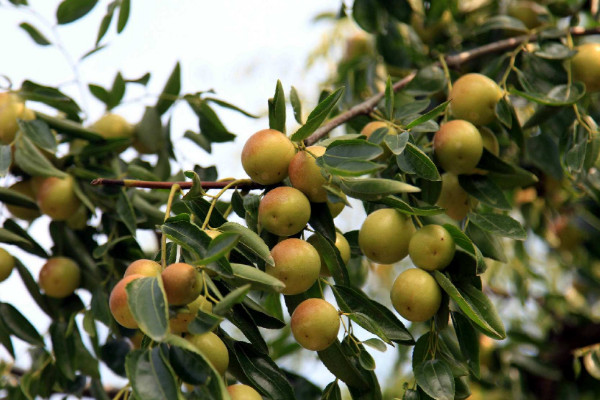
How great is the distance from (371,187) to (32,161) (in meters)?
0.78

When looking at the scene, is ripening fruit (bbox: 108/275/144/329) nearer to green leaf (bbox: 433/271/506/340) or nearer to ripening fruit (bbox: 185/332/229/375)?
ripening fruit (bbox: 185/332/229/375)

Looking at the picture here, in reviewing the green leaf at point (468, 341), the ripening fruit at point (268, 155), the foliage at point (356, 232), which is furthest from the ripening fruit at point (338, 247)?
the green leaf at point (468, 341)

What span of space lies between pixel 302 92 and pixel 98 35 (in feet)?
3.66

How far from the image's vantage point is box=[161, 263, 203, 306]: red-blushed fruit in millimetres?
887

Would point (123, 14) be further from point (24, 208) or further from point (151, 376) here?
point (151, 376)

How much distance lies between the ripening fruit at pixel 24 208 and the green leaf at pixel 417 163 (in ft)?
2.98

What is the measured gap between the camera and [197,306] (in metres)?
0.95

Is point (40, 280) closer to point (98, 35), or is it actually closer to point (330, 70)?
point (98, 35)

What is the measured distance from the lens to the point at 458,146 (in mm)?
1239

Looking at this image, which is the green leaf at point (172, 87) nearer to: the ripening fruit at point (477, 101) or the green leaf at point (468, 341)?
the ripening fruit at point (477, 101)

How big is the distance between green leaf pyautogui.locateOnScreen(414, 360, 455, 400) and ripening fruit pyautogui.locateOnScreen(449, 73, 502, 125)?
0.52m

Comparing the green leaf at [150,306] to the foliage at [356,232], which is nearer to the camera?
the green leaf at [150,306]

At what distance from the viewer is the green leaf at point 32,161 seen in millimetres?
1425

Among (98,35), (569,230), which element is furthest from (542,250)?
(98,35)
